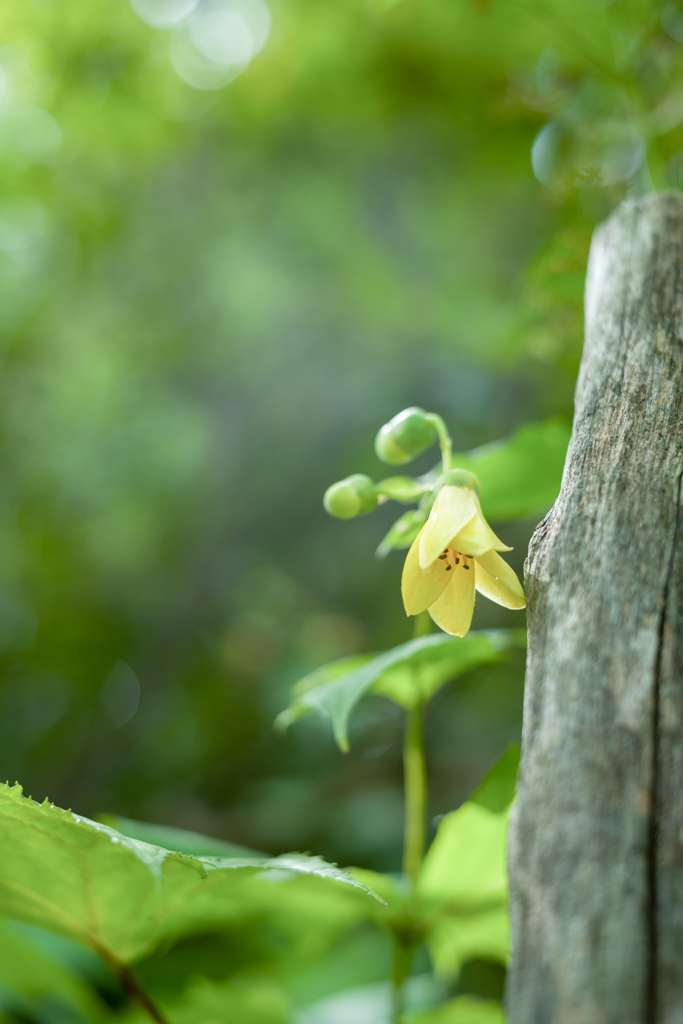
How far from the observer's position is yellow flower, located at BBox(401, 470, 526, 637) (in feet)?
2.66

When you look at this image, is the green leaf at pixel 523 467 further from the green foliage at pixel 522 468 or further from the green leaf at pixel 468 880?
the green leaf at pixel 468 880

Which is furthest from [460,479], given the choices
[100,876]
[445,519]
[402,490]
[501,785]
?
[100,876]

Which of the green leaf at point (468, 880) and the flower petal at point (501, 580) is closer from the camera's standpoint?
the flower petal at point (501, 580)

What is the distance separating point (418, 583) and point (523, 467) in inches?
18.1

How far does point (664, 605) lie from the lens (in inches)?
25.9

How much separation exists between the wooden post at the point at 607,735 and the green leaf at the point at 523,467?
0.35 m

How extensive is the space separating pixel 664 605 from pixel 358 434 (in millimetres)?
3367

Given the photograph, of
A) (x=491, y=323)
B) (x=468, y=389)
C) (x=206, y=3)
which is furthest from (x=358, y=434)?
(x=206, y=3)

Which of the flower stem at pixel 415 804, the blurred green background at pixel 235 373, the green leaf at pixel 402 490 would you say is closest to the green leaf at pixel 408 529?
the green leaf at pixel 402 490

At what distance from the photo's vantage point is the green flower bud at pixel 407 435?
3.49 ft

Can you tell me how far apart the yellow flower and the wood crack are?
178mm

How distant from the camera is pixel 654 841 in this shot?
1.88 feet

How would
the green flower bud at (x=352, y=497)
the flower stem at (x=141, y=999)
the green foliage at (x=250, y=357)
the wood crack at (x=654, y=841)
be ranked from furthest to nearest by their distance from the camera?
the green foliage at (x=250, y=357) → the green flower bud at (x=352, y=497) → the flower stem at (x=141, y=999) → the wood crack at (x=654, y=841)

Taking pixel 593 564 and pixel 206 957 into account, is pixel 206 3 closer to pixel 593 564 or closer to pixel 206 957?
pixel 593 564
